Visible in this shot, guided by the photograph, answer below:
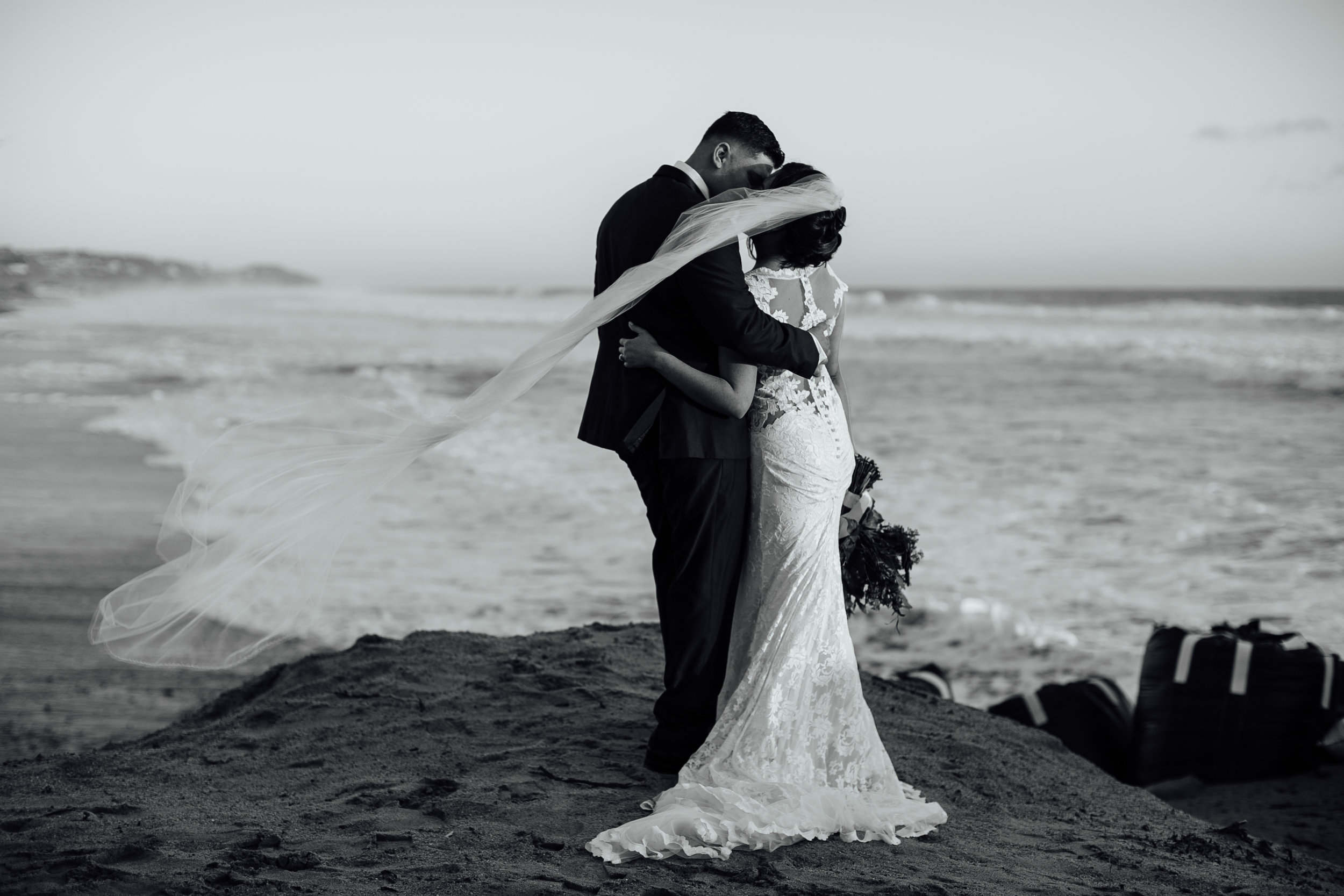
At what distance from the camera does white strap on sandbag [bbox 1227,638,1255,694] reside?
484 centimetres

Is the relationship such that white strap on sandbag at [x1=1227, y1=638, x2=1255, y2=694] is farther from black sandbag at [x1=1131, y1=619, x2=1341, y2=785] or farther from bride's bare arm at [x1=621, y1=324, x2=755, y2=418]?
bride's bare arm at [x1=621, y1=324, x2=755, y2=418]

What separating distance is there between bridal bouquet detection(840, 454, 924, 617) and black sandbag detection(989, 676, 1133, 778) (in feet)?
5.55

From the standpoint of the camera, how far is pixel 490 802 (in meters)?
3.35

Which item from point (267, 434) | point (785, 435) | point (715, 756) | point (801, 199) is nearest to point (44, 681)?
point (267, 434)

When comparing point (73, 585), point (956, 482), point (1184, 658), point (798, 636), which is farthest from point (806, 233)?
point (956, 482)

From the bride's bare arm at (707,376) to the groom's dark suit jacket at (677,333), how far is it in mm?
61

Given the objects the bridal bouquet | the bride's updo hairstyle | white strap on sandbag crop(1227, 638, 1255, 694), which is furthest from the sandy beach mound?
the bride's updo hairstyle

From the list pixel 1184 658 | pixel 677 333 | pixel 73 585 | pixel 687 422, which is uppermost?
pixel 677 333

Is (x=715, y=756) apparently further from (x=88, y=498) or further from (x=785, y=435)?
(x=88, y=498)

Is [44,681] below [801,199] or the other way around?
below

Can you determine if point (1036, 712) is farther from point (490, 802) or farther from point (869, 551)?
point (490, 802)

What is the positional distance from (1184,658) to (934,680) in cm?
117

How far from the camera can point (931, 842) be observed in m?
3.26

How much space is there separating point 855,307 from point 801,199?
133 feet
